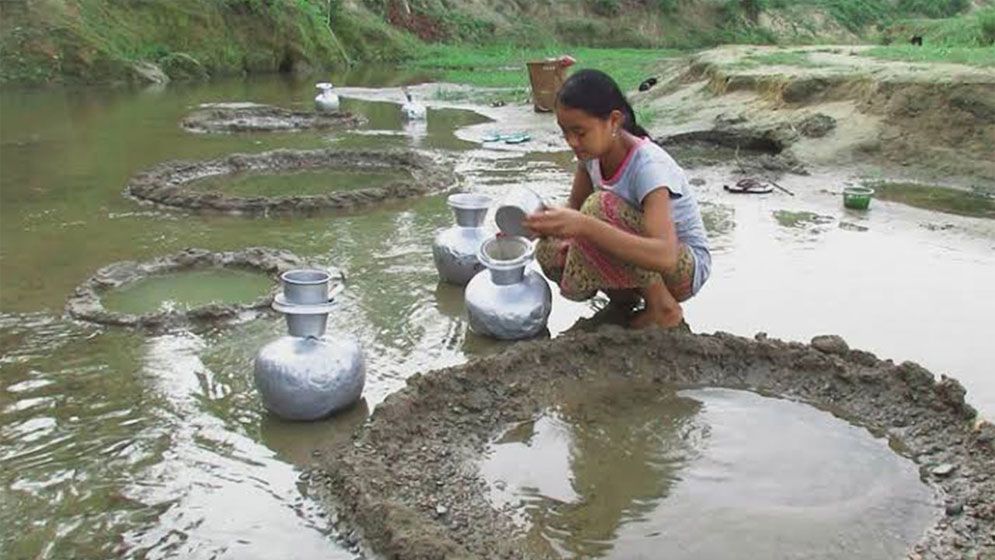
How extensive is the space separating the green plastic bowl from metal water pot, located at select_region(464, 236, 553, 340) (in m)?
3.71

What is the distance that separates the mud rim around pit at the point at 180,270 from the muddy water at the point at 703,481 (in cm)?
199

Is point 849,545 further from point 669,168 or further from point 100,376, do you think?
point 100,376

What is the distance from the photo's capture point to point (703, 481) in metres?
3.43

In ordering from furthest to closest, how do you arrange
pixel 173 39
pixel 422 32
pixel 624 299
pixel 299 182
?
pixel 422 32 → pixel 173 39 → pixel 299 182 → pixel 624 299

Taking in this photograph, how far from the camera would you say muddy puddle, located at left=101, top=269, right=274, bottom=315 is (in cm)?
535

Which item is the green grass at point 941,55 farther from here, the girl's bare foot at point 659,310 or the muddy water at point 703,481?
the muddy water at point 703,481

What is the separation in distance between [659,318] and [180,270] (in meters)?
3.06

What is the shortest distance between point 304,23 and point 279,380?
21865 millimetres

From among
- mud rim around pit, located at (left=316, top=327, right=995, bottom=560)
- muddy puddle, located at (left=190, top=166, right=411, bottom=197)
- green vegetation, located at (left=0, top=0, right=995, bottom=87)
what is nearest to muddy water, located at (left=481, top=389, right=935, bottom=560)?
mud rim around pit, located at (left=316, top=327, right=995, bottom=560)

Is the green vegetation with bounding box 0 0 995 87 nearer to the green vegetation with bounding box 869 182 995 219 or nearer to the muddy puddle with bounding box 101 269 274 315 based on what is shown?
the green vegetation with bounding box 869 182 995 219

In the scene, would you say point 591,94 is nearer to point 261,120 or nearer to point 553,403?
point 553,403

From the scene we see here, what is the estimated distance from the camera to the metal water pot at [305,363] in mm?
3748

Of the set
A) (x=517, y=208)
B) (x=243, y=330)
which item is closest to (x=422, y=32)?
(x=243, y=330)

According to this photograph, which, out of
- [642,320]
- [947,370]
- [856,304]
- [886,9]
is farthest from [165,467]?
[886,9]
